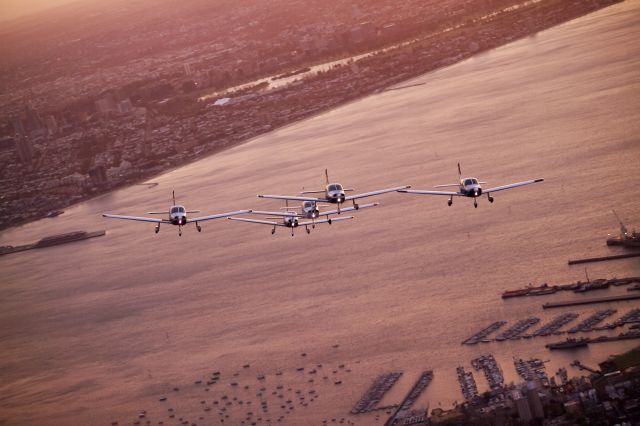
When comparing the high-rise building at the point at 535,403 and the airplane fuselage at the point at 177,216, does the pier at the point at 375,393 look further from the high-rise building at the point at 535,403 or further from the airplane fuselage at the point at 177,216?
the airplane fuselage at the point at 177,216

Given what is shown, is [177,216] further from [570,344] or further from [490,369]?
[570,344]

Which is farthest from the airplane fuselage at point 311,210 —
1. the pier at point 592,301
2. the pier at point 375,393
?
the pier at point 592,301

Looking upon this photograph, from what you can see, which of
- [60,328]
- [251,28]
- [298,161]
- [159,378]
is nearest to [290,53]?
[251,28]

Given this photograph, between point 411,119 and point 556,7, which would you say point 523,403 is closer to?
point 411,119

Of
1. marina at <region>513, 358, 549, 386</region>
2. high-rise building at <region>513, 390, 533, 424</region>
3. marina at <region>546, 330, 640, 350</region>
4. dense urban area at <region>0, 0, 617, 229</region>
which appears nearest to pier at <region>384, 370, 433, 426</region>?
marina at <region>513, 358, 549, 386</region>

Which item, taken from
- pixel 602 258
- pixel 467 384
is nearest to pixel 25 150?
pixel 602 258

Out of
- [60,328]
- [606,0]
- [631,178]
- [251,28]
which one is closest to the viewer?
[631,178]

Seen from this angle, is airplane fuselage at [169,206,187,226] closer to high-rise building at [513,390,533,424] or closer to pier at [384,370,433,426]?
pier at [384,370,433,426]

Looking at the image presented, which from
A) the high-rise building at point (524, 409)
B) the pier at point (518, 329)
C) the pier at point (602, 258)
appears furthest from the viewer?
the pier at point (602, 258)
